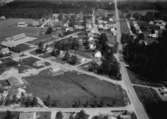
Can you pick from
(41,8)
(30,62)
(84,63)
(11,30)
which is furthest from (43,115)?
(41,8)

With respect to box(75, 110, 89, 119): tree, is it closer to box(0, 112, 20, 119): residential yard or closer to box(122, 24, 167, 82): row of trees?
box(0, 112, 20, 119): residential yard

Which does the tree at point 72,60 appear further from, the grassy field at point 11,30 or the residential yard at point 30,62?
the grassy field at point 11,30

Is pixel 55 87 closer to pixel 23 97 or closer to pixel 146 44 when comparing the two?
pixel 23 97

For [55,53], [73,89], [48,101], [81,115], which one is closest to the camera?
[81,115]

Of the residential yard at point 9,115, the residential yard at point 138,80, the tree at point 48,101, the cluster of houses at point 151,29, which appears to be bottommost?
the residential yard at point 9,115

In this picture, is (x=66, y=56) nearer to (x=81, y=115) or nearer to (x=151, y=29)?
(x=81, y=115)

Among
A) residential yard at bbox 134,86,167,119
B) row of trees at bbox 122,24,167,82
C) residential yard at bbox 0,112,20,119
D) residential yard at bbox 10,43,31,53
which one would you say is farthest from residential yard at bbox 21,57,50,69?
residential yard at bbox 134,86,167,119

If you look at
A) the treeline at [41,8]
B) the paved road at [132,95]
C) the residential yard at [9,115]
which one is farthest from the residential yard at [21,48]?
the residential yard at [9,115]
